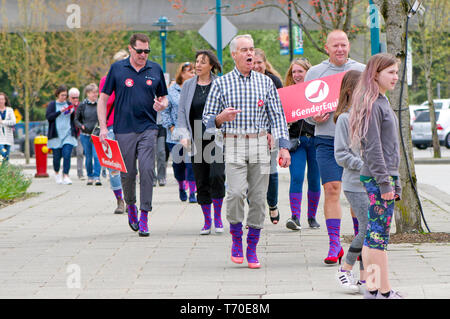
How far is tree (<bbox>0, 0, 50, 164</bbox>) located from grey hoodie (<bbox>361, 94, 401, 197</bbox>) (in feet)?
79.8

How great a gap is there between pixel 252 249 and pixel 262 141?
872 mm

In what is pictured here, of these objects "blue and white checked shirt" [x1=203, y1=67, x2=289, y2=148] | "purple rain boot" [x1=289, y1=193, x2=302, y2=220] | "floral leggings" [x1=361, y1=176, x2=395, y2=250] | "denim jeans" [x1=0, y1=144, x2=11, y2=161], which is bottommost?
"purple rain boot" [x1=289, y1=193, x2=302, y2=220]

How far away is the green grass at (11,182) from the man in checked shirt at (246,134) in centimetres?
679

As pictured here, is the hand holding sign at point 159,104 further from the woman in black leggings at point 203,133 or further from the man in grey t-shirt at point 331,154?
the man in grey t-shirt at point 331,154

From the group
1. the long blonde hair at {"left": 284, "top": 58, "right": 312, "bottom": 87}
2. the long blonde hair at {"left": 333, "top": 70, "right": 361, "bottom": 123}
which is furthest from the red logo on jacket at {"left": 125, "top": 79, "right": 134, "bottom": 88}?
the long blonde hair at {"left": 333, "top": 70, "right": 361, "bottom": 123}

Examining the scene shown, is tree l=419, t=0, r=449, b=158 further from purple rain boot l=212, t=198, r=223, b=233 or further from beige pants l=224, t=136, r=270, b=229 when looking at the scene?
beige pants l=224, t=136, r=270, b=229

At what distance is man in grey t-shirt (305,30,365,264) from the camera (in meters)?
7.22

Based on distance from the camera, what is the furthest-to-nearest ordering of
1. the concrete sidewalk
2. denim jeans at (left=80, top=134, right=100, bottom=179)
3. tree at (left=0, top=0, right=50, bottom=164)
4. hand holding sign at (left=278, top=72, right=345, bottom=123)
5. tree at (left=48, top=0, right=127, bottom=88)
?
tree at (left=48, top=0, right=127, bottom=88)
tree at (left=0, top=0, right=50, bottom=164)
denim jeans at (left=80, top=134, right=100, bottom=179)
hand holding sign at (left=278, top=72, right=345, bottom=123)
the concrete sidewalk

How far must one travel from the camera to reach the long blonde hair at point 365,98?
553 cm

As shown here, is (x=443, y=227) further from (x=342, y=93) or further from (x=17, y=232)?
(x=17, y=232)

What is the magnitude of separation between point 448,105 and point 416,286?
107 ft

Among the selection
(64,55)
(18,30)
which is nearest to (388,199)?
(18,30)

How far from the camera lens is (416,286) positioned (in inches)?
234

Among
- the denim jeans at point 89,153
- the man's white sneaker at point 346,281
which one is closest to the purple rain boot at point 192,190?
the denim jeans at point 89,153
